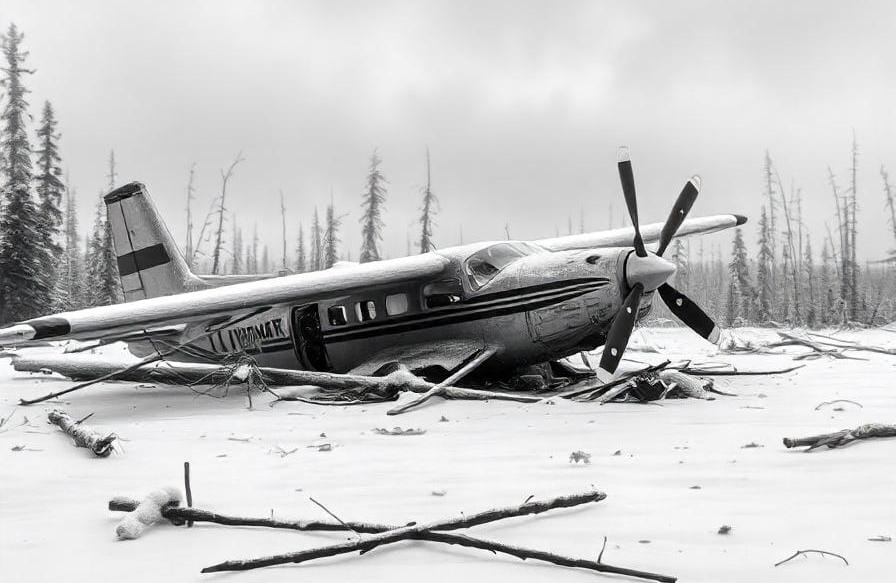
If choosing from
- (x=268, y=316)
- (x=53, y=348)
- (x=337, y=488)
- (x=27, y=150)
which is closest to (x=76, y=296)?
(x=27, y=150)

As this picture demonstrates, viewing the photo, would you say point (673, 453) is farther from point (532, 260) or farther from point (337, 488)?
point (532, 260)

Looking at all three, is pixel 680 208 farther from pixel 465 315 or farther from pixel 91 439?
pixel 91 439

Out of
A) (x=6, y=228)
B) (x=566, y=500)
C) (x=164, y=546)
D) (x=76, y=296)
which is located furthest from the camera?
(x=76, y=296)

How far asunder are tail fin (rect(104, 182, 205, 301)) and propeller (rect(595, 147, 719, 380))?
918 cm

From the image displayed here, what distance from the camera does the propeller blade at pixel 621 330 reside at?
8.95 metres

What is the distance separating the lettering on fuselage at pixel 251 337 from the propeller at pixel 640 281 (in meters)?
5.84

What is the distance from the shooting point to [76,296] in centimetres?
6681

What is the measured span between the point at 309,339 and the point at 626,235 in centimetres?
818

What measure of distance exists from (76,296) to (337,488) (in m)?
72.5

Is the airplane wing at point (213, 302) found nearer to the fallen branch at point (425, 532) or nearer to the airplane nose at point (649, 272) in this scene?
the airplane nose at point (649, 272)

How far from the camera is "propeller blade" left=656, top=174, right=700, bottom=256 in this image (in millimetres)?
10430

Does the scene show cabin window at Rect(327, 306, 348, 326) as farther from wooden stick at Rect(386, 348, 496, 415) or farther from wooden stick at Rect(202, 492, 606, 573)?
wooden stick at Rect(202, 492, 606, 573)

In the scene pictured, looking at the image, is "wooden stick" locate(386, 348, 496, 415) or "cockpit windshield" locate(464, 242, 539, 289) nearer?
"wooden stick" locate(386, 348, 496, 415)

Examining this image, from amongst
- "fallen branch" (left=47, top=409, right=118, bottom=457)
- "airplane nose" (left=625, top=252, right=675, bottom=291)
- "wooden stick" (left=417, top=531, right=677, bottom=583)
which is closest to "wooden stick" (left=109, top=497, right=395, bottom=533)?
"wooden stick" (left=417, top=531, right=677, bottom=583)
